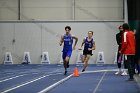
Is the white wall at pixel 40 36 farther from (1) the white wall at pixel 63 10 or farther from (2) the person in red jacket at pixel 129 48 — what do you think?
(2) the person in red jacket at pixel 129 48

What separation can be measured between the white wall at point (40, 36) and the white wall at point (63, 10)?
2.18ft

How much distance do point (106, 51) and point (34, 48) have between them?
16.2ft

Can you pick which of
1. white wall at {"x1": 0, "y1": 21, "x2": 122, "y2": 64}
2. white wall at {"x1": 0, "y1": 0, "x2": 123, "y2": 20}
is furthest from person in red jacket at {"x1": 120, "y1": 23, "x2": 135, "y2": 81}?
white wall at {"x1": 0, "y1": 0, "x2": 123, "y2": 20}

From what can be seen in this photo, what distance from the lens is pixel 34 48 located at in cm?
2755

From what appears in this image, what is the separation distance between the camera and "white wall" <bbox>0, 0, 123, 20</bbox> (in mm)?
27719

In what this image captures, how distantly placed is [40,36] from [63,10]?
96.7 inches

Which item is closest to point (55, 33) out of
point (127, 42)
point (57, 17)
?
point (57, 17)

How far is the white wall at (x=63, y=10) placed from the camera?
27719 millimetres

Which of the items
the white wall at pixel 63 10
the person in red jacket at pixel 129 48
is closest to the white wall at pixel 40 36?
the white wall at pixel 63 10

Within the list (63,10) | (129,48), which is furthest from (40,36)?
(129,48)

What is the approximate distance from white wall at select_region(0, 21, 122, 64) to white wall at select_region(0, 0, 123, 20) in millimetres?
664

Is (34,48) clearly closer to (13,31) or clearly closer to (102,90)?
(13,31)

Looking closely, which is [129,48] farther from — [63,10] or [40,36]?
[63,10]

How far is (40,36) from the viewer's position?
90.4 ft
